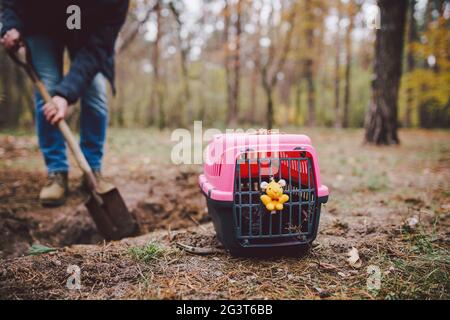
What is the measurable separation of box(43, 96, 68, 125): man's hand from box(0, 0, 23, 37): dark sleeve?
0.56 metres

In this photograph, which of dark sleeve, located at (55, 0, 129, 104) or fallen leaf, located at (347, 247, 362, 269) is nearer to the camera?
fallen leaf, located at (347, 247, 362, 269)

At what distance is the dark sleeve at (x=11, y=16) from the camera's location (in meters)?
2.04

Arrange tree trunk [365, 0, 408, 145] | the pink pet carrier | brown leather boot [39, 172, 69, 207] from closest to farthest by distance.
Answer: the pink pet carrier, brown leather boot [39, 172, 69, 207], tree trunk [365, 0, 408, 145]

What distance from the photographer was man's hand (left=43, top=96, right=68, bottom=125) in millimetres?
1963

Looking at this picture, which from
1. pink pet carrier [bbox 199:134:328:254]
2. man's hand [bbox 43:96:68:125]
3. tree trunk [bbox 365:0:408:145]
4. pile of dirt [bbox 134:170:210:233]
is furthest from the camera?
tree trunk [bbox 365:0:408:145]

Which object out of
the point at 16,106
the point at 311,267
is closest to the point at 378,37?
the point at 311,267

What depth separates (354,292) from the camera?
1.15 metres

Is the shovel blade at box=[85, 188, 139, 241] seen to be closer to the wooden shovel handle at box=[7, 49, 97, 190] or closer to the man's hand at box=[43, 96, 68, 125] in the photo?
the wooden shovel handle at box=[7, 49, 97, 190]

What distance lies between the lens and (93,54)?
2102 millimetres

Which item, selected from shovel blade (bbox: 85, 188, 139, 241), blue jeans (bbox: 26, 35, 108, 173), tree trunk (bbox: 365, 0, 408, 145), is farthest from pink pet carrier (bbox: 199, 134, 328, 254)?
tree trunk (bbox: 365, 0, 408, 145)

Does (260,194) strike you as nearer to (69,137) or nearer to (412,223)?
(412,223)

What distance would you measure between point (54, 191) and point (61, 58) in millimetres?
956
